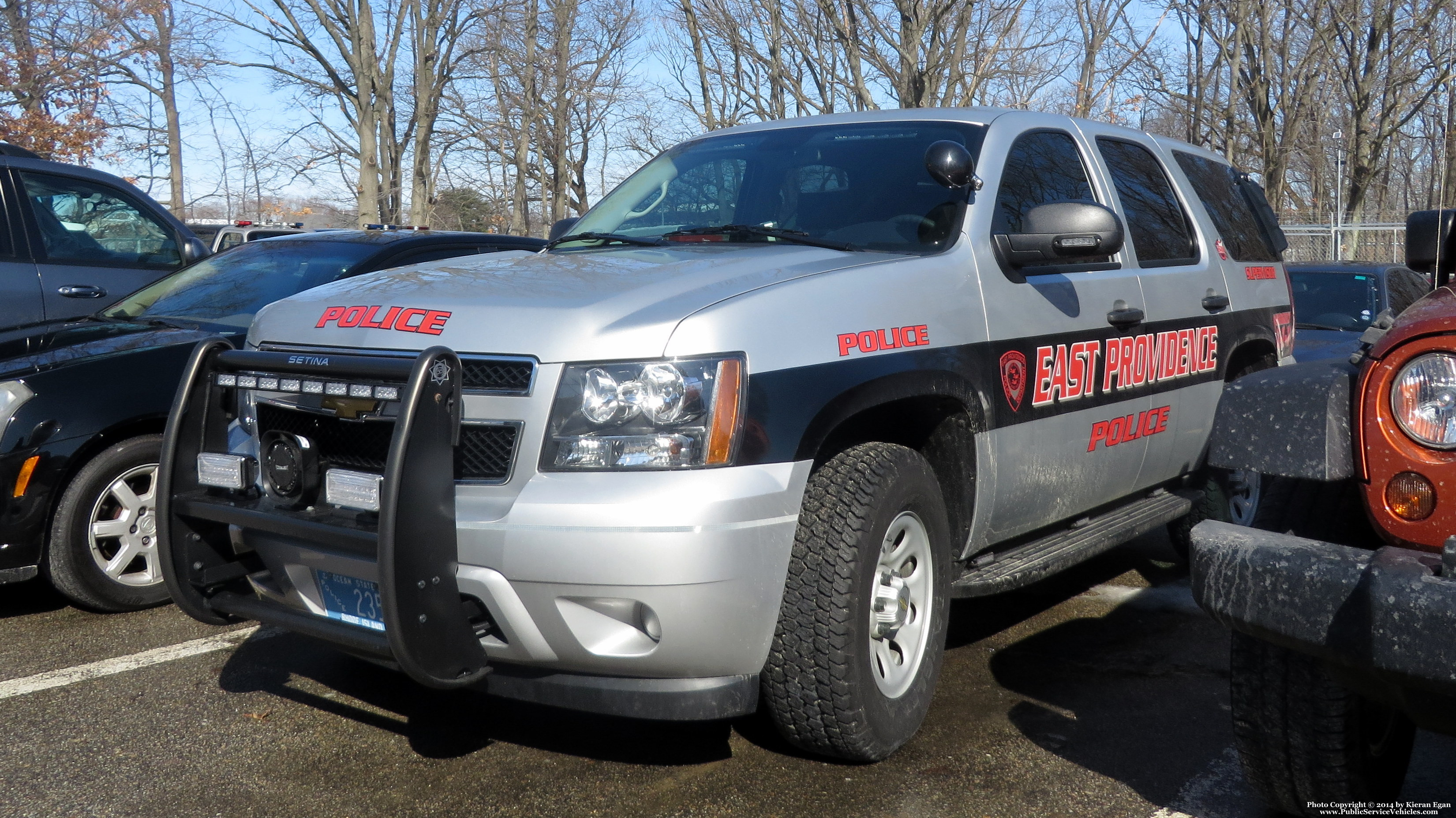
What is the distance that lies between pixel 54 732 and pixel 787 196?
9.52 ft

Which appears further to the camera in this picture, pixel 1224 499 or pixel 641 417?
pixel 1224 499

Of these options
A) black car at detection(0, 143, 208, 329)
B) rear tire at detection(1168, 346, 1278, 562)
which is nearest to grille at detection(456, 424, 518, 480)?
rear tire at detection(1168, 346, 1278, 562)

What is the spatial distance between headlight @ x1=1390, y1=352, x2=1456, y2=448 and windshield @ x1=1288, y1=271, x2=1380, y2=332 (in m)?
7.09

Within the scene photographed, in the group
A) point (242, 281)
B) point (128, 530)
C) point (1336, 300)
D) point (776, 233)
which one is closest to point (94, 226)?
point (242, 281)

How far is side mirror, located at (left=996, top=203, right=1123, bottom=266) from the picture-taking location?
3744mm

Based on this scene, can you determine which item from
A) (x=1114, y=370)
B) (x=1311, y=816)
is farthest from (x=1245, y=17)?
(x=1311, y=816)

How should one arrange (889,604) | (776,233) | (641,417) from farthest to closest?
(776,233) → (889,604) → (641,417)

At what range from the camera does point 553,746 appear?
11.7 feet

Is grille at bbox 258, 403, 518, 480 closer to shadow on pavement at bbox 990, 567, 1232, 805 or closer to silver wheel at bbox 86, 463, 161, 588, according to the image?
shadow on pavement at bbox 990, 567, 1232, 805

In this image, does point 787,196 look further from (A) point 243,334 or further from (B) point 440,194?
(B) point 440,194

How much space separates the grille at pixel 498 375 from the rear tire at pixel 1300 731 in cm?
177

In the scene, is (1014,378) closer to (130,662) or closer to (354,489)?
(354,489)

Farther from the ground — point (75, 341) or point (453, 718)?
point (75, 341)

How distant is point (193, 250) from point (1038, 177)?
5.17 meters
